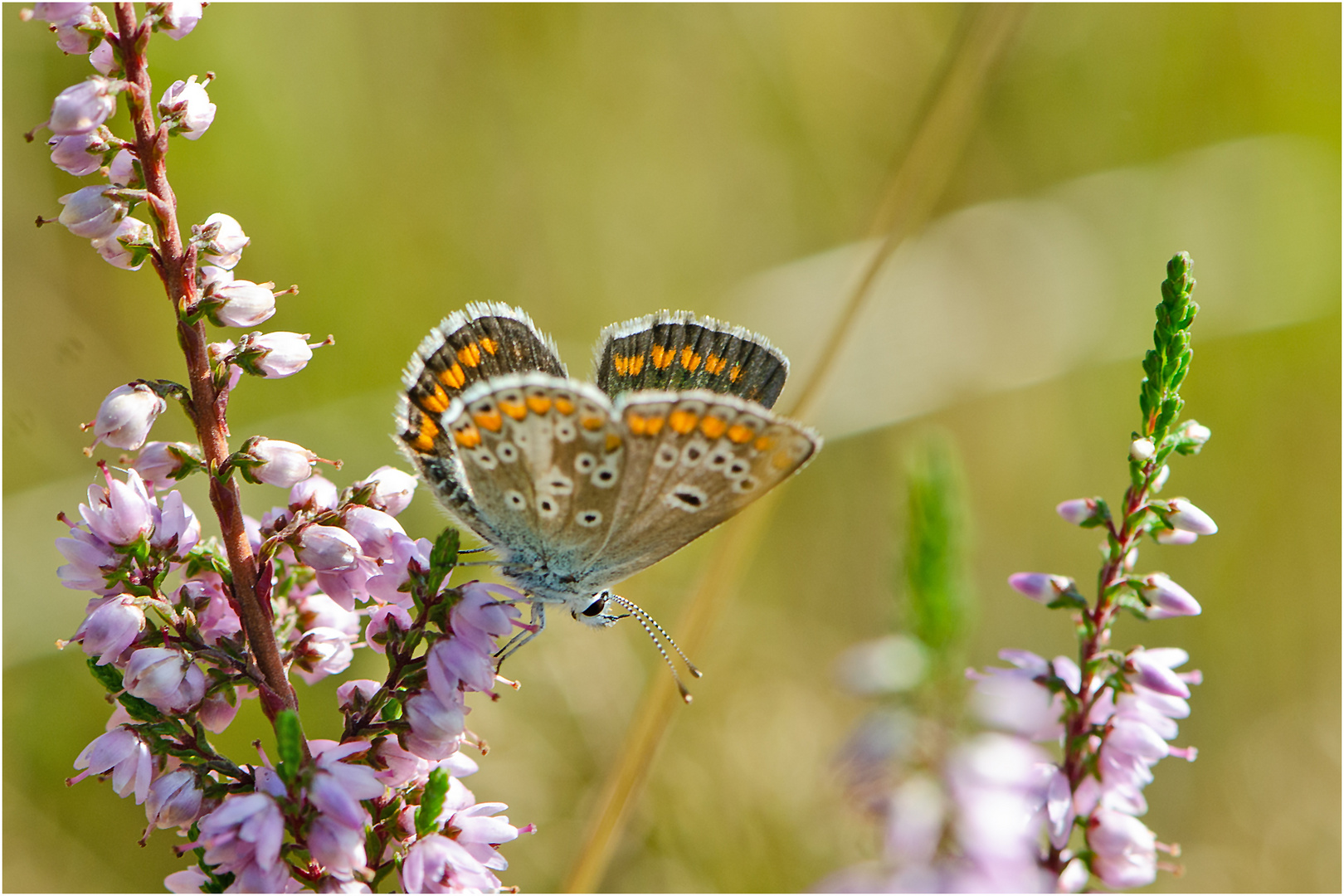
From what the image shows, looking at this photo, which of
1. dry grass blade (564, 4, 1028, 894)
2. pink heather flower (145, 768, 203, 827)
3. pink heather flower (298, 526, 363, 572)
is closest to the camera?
pink heather flower (145, 768, 203, 827)

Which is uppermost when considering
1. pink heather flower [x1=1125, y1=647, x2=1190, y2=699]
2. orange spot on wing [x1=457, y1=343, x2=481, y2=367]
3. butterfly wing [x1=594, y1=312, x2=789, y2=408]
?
butterfly wing [x1=594, y1=312, x2=789, y2=408]

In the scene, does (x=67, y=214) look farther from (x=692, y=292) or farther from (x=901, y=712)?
(x=692, y=292)

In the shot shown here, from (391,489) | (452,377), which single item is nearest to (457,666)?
(391,489)

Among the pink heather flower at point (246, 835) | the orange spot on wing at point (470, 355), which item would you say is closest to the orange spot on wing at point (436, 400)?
the orange spot on wing at point (470, 355)

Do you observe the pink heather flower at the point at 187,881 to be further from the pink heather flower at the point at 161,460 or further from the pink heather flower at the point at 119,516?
the pink heather flower at the point at 161,460

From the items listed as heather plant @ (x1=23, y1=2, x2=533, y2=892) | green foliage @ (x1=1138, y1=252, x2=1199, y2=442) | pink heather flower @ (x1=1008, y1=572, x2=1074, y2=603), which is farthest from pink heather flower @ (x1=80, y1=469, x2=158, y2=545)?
green foliage @ (x1=1138, y1=252, x2=1199, y2=442)

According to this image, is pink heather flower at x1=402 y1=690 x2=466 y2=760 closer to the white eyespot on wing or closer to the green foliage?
the white eyespot on wing

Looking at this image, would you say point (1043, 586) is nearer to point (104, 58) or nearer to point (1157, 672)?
point (1157, 672)

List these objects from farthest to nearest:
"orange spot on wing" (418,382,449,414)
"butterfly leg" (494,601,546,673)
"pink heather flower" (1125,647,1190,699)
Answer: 1. "orange spot on wing" (418,382,449,414)
2. "butterfly leg" (494,601,546,673)
3. "pink heather flower" (1125,647,1190,699)
